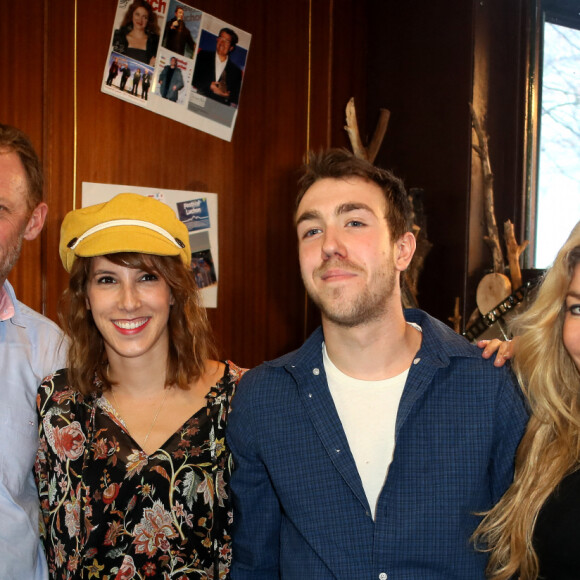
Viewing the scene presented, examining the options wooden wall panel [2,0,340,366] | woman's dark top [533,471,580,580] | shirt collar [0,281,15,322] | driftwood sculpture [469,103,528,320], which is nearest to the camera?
woman's dark top [533,471,580,580]

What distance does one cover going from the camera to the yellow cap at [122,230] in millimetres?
1801

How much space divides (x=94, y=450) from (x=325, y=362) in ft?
2.17

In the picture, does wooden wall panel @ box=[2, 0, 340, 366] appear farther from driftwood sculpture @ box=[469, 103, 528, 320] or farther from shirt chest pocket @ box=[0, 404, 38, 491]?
shirt chest pocket @ box=[0, 404, 38, 491]

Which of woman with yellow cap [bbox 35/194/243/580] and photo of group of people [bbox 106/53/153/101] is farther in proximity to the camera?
photo of group of people [bbox 106/53/153/101]

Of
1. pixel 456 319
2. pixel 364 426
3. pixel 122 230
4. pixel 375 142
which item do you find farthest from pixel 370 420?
pixel 375 142

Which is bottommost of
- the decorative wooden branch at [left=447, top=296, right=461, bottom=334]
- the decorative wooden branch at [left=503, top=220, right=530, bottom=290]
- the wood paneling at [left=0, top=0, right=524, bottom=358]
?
the decorative wooden branch at [left=447, top=296, right=461, bottom=334]

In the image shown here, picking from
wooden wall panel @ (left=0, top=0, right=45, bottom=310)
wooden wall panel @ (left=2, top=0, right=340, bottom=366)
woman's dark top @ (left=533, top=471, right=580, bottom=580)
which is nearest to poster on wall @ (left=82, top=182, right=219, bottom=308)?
wooden wall panel @ (left=2, top=0, right=340, bottom=366)

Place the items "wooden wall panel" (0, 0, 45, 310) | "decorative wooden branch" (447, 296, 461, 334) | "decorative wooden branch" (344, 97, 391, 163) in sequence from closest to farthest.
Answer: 1. "wooden wall panel" (0, 0, 45, 310)
2. "decorative wooden branch" (447, 296, 461, 334)
3. "decorative wooden branch" (344, 97, 391, 163)

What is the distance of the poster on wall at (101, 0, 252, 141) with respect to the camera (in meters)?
2.85

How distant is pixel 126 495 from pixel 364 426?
2.08 ft

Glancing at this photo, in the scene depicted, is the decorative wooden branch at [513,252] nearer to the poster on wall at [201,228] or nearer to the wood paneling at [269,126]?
the wood paneling at [269,126]

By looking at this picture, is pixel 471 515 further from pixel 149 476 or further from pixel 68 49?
pixel 68 49

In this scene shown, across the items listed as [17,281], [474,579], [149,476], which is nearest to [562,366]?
[474,579]

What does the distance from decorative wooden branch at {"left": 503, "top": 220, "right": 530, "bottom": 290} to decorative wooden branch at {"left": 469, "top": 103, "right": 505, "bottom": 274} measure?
0.15 ft
